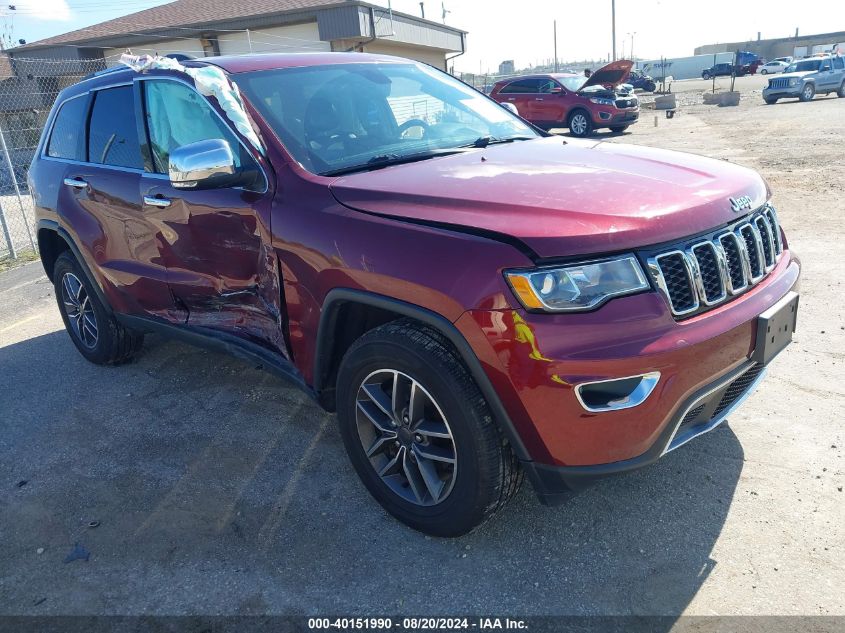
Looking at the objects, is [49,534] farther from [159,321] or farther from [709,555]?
[709,555]

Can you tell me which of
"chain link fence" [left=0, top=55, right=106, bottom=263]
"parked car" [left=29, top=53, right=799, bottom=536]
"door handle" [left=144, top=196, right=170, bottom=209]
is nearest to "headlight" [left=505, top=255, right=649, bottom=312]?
"parked car" [left=29, top=53, right=799, bottom=536]

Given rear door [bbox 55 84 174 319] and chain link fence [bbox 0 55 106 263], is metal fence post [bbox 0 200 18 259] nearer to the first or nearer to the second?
chain link fence [bbox 0 55 106 263]

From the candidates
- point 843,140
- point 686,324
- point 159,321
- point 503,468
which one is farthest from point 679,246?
point 843,140

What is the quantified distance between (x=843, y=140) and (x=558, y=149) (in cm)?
1340

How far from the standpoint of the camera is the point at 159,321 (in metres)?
3.93

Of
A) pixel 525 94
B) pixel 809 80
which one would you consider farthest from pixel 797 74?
pixel 525 94

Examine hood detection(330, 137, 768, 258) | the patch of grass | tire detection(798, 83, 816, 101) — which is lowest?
the patch of grass

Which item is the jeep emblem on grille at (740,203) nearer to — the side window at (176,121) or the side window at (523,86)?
the side window at (176,121)

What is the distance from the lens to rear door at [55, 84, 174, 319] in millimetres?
3748

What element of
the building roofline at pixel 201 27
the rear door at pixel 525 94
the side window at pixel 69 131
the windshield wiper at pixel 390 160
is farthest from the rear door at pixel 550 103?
the windshield wiper at pixel 390 160

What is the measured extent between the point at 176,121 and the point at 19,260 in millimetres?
6899

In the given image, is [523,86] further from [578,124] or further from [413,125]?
[413,125]

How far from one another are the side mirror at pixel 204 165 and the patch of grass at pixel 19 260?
7018 mm

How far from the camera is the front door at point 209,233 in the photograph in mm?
2992
